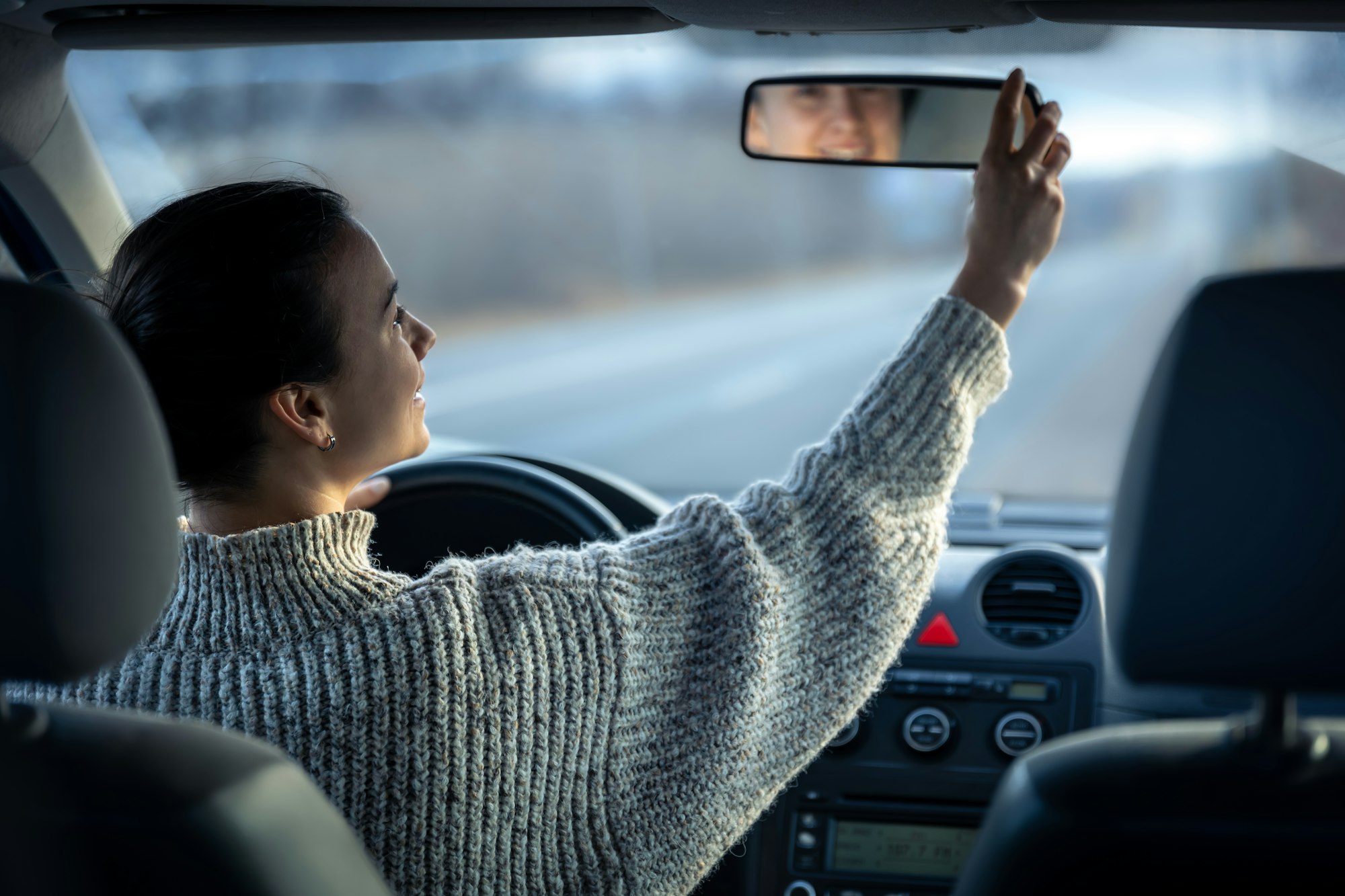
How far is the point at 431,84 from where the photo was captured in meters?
12.5

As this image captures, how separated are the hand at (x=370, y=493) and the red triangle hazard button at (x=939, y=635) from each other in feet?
3.37

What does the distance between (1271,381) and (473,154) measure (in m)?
12.6

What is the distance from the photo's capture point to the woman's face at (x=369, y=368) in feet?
5.53

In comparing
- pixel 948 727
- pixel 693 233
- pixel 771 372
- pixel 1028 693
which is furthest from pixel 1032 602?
pixel 693 233

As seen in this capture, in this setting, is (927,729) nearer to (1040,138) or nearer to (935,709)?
(935,709)

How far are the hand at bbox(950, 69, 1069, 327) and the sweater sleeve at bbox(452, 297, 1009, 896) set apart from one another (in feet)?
0.15

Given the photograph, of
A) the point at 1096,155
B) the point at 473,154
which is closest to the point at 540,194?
the point at 473,154

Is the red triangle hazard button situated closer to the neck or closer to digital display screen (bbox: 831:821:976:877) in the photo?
digital display screen (bbox: 831:821:976:877)

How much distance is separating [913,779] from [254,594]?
1.32m

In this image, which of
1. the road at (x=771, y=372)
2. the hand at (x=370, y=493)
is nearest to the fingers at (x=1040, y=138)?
the hand at (x=370, y=493)

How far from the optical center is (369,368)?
171 centimetres

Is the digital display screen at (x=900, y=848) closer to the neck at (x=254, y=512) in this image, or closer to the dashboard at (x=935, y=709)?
the dashboard at (x=935, y=709)

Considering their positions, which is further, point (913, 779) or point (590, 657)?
point (913, 779)

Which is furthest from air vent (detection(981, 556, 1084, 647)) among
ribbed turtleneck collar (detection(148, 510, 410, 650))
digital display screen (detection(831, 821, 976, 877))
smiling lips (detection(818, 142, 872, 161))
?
ribbed turtleneck collar (detection(148, 510, 410, 650))
